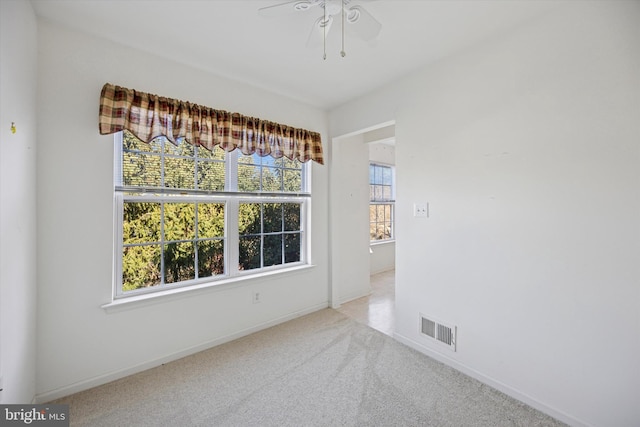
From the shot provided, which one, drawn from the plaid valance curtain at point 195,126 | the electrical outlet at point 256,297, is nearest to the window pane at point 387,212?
the plaid valance curtain at point 195,126

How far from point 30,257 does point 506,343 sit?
321 centimetres

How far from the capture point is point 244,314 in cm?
276

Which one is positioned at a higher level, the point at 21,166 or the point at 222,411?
the point at 21,166

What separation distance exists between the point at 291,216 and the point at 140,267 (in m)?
1.58

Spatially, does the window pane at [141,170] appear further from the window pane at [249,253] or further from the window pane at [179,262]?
the window pane at [249,253]

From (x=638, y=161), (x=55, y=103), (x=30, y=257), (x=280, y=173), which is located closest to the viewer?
(x=638, y=161)

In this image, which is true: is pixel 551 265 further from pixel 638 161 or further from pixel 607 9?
pixel 607 9

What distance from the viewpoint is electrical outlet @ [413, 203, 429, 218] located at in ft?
7.97

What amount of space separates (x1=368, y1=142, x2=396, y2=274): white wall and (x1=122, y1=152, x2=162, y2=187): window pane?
12.2ft

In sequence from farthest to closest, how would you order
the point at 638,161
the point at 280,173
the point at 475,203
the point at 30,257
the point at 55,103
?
the point at 280,173 < the point at 475,203 < the point at 55,103 < the point at 30,257 < the point at 638,161

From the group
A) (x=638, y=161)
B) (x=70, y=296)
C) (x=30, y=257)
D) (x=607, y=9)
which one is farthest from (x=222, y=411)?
(x=607, y=9)

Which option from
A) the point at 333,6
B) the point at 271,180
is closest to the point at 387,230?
the point at 271,180

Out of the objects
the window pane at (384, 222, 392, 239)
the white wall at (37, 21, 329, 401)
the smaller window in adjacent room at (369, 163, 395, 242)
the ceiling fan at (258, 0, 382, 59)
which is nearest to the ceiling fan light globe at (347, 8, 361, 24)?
the ceiling fan at (258, 0, 382, 59)

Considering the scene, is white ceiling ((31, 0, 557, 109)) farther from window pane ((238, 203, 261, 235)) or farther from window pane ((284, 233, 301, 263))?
window pane ((284, 233, 301, 263))
